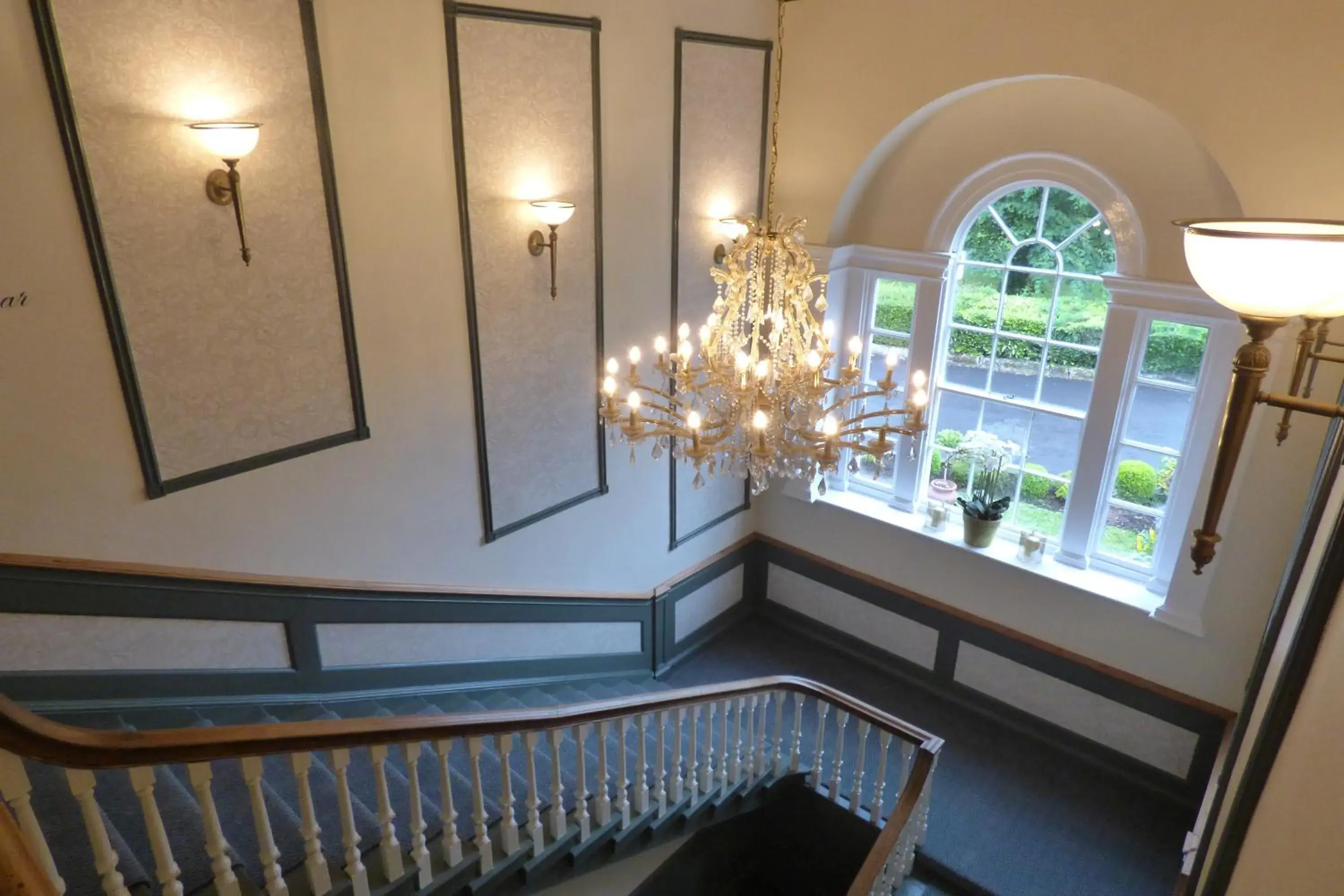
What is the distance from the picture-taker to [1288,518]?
367 centimetres

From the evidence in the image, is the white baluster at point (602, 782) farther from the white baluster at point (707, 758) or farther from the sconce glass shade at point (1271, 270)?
the sconce glass shade at point (1271, 270)

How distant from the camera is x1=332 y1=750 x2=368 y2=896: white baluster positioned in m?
2.17

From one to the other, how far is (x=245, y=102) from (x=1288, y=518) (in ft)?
14.7

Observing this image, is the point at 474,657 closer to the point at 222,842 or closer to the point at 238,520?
the point at 238,520

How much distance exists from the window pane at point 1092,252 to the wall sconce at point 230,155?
3922 mm

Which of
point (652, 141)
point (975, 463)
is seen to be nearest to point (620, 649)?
point (975, 463)

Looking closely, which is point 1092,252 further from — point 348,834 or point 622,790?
point 348,834

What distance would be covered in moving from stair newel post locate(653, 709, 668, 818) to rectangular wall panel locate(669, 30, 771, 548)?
1.37 meters

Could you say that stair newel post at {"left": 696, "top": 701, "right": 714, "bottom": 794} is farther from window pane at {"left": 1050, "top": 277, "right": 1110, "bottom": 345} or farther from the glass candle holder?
window pane at {"left": 1050, "top": 277, "right": 1110, "bottom": 345}

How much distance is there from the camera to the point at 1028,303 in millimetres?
4684

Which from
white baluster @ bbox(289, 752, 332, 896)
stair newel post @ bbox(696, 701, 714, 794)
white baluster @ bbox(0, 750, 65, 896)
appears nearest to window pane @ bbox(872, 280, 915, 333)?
stair newel post @ bbox(696, 701, 714, 794)

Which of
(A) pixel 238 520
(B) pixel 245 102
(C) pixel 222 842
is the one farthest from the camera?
(A) pixel 238 520

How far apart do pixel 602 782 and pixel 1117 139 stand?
380 cm

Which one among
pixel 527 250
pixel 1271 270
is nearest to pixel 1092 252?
pixel 527 250
